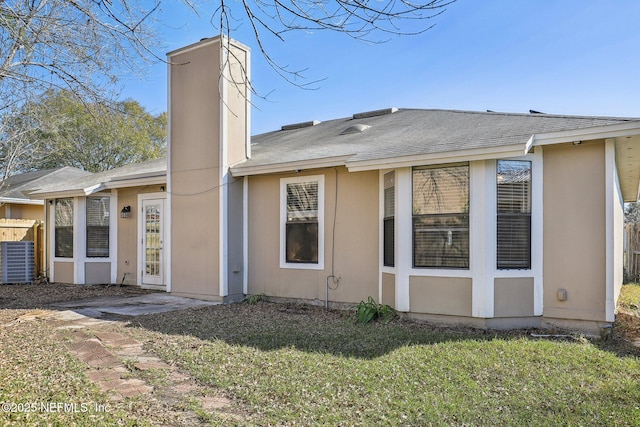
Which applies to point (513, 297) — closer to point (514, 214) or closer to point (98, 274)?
point (514, 214)

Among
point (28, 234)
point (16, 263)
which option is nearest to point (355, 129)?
point (16, 263)

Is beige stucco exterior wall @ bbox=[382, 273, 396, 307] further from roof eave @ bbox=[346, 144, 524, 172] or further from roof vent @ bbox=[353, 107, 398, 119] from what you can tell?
roof vent @ bbox=[353, 107, 398, 119]

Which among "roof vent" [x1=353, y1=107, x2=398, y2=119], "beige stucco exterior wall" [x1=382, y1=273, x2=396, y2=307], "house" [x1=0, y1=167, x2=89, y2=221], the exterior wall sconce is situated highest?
"roof vent" [x1=353, y1=107, x2=398, y2=119]

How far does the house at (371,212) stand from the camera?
588 centimetres

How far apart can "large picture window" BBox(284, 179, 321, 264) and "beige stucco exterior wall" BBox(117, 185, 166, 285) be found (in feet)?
12.6

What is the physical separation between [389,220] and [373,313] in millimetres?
1432

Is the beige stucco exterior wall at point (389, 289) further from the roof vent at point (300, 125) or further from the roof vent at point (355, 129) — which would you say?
the roof vent at point (300, 125)

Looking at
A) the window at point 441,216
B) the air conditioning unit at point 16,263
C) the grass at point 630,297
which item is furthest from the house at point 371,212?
the air conditioning unit at point 16,263

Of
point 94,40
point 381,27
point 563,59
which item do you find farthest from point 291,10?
point 563,59

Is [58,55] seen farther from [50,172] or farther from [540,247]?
[50,172]

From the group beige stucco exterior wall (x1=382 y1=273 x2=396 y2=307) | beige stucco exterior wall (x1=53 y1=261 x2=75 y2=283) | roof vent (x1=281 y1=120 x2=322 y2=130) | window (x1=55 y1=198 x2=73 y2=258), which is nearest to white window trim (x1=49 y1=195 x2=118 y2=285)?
beige stucco exterior wall (x1=53 y1=261 x2=75 y2=283)

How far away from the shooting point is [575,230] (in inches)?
232

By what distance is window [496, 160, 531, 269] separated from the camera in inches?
237

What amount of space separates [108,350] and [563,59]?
356 inches
